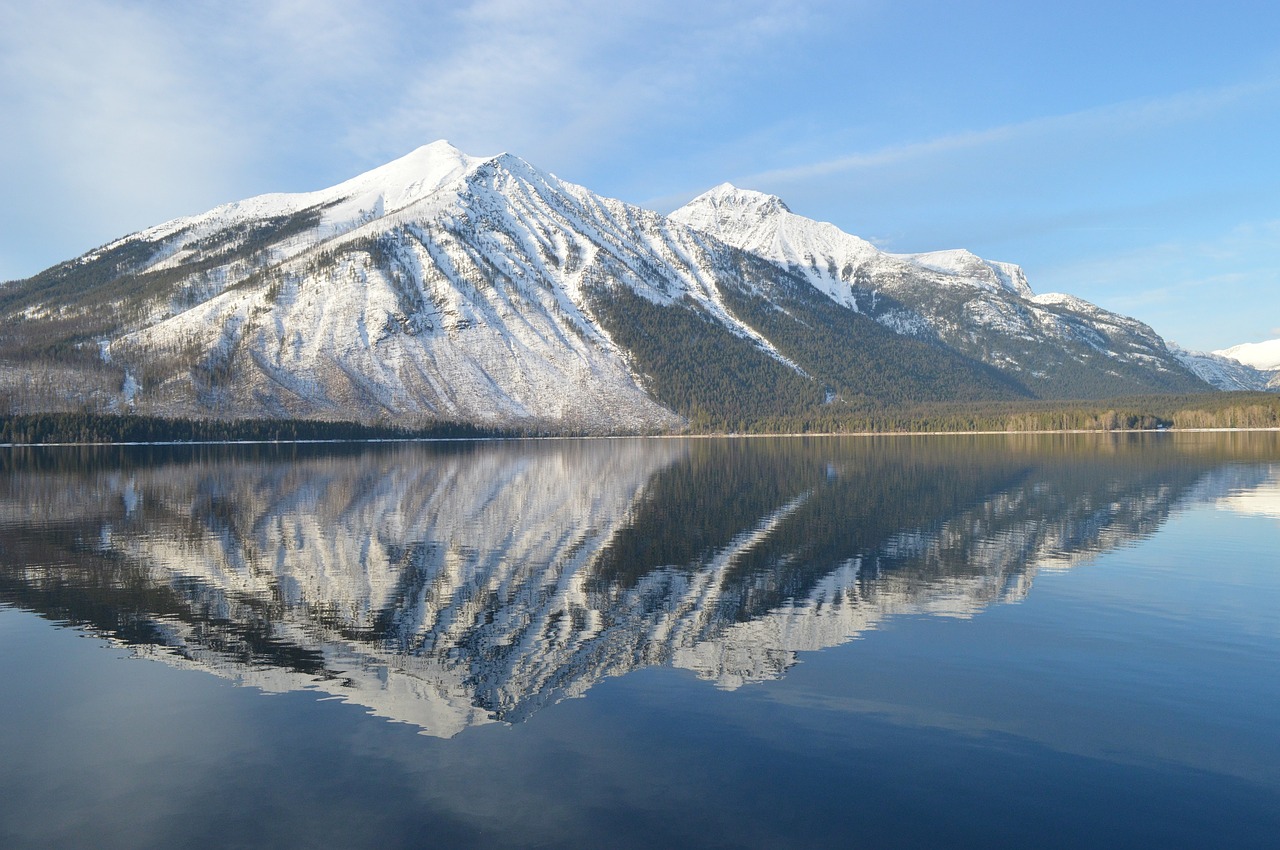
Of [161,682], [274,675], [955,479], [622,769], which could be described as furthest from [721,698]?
[955,479]

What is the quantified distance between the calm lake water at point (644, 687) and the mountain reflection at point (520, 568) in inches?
9.5

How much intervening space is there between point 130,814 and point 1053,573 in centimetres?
4006

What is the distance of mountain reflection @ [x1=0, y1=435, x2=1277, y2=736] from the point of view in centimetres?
2925

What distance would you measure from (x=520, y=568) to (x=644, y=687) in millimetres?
20233

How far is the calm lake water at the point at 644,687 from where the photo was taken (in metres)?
18.5

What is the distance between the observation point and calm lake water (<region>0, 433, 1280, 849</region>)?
18453 millimetres

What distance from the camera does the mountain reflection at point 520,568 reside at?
2925 centimetres

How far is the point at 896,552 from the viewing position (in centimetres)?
4969

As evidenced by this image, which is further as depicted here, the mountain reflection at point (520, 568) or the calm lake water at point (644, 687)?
the mountain reflection at point (520, 568)

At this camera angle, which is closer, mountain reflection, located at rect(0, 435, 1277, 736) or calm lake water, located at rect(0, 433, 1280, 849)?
calm lake water, located at rect(0, 433, 1280, 849)

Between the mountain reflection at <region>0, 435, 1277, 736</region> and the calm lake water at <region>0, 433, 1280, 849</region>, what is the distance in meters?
0.24

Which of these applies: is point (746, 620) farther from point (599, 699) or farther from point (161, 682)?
point (161, 682)

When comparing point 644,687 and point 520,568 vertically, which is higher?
point 520,568

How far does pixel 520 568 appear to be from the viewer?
45.5 meters
